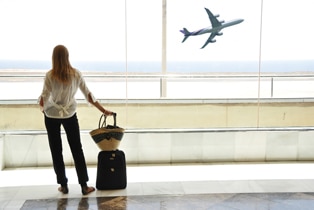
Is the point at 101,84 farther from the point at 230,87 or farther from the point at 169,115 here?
the point at 230,87

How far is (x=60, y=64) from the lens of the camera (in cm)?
358

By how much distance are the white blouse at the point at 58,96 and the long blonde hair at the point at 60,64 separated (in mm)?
51

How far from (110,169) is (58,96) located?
3.13ft

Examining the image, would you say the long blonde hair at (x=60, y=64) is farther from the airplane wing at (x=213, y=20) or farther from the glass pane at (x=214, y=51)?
the airplane wing at (x=213, y=20)

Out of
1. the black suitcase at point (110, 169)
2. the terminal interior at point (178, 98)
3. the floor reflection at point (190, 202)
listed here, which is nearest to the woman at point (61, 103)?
the black suitcase at point (110, 169)

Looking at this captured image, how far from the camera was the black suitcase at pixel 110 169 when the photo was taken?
4.00 m

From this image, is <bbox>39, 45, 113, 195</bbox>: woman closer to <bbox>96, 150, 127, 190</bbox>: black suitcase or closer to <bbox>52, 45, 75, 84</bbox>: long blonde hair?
<bbox>52, 45, 75, 84</bbox>: long blonde hair

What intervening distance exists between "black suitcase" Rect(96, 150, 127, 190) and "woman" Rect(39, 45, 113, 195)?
0.57 feet

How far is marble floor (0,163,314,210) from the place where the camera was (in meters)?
3.60

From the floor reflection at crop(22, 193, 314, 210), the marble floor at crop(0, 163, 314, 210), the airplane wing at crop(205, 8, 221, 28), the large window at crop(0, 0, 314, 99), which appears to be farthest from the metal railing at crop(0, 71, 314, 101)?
the floor reflection at crop(22, 193, 314, 210)

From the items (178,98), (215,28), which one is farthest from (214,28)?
(178,98)

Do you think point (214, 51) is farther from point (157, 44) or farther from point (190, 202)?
point (190, 202)

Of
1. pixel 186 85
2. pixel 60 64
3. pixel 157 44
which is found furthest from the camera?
pixel 186 85

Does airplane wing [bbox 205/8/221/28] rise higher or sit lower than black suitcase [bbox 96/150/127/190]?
higher
